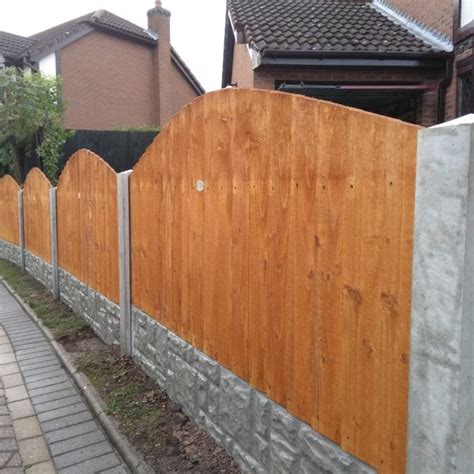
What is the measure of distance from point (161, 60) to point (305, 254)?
23004 millimetres

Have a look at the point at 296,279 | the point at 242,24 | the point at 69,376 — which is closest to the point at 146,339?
the point at 69,376

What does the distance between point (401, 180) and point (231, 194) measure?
4.45ft

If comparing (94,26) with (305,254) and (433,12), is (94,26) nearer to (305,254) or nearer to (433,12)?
(433,12)

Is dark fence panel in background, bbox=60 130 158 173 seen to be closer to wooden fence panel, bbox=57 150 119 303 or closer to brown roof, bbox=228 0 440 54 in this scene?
brown roof, bbox=228 0 440 54

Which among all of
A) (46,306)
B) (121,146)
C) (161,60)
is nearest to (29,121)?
(121,146)

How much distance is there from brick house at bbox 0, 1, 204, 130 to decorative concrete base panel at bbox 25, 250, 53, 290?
37.3ft

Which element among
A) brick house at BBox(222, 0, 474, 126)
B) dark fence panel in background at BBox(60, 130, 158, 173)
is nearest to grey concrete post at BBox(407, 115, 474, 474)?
brick house at BBox(222, 0, 474, 126)

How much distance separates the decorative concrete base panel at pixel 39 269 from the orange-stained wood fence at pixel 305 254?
5.58 metres

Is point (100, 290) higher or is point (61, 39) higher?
point (61, 39)

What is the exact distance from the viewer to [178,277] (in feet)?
12.9

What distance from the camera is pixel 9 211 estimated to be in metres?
12.2

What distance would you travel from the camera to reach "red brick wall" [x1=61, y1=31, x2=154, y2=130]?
20.7 m

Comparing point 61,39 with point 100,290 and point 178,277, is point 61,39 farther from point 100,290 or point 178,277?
point 178,277

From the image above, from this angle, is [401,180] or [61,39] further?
[61,39]
